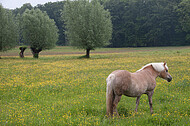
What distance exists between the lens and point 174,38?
87.4m

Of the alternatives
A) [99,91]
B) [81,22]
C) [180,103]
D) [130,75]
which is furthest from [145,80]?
[81,22]

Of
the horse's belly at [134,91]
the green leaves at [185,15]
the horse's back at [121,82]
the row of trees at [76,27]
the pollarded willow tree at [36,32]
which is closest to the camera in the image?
the horse's back at [121,82]

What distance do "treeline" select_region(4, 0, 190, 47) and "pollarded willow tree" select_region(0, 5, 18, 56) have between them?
152 feet

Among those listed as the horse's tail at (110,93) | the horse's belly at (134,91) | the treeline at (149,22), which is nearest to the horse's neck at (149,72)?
the horse's belly at (134,91)

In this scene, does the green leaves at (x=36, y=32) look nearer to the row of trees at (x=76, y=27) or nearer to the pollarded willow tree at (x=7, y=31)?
the row of trees at (x=76, y=27)

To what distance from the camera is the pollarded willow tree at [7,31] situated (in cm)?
4125

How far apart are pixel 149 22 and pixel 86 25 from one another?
58.2m

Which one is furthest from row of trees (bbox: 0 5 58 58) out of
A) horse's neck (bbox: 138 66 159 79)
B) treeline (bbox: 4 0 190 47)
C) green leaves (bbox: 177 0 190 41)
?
green leaves (bbox: 177 0 190 41)

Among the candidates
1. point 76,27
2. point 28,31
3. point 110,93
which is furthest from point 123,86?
point 28,31

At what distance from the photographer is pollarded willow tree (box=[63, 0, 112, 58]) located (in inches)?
1551

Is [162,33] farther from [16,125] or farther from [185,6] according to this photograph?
[16,125]

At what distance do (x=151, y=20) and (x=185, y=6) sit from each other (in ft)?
52.4

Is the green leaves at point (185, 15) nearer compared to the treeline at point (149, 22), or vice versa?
the green leaves at point (185, 15)

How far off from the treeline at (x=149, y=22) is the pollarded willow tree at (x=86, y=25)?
50173mm
